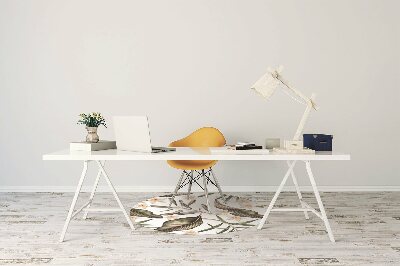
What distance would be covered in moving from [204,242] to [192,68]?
2599 mm

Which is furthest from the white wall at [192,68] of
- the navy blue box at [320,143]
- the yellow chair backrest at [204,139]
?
the navy blue box at [320,143]

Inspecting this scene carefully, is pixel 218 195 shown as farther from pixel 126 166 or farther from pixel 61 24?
pixel 61 24

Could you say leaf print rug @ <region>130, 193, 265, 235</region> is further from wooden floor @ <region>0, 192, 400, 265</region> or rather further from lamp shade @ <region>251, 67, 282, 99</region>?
lamp shade @ <region>251, 67, 282, 99</region>

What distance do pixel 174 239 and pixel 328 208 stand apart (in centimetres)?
184

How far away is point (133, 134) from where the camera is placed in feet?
10.4

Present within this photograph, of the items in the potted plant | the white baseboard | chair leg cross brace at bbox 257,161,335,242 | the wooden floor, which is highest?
the potted plant

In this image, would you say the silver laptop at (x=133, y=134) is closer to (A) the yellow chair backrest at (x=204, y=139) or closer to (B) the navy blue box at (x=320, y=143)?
(B) the navy blue box at (x=320, y=143)

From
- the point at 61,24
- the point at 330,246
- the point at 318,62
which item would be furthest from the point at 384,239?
the point at 61,24

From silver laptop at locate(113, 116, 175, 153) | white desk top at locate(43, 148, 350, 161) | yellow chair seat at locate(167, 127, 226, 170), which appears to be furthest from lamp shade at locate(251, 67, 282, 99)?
yellow chair seat at locate(167, 127, 226, 170)

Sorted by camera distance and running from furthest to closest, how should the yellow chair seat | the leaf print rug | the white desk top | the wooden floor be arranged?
the yellow chair seat → the leaf print rug → the white desk top → the wooden floor

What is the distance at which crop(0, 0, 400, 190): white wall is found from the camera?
5.19 meters

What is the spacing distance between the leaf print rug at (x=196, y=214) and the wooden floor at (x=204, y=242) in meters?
0.15

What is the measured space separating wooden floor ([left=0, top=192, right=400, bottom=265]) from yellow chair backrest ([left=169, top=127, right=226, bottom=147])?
41.1 inches

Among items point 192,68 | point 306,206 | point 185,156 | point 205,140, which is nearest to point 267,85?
point 185,156
